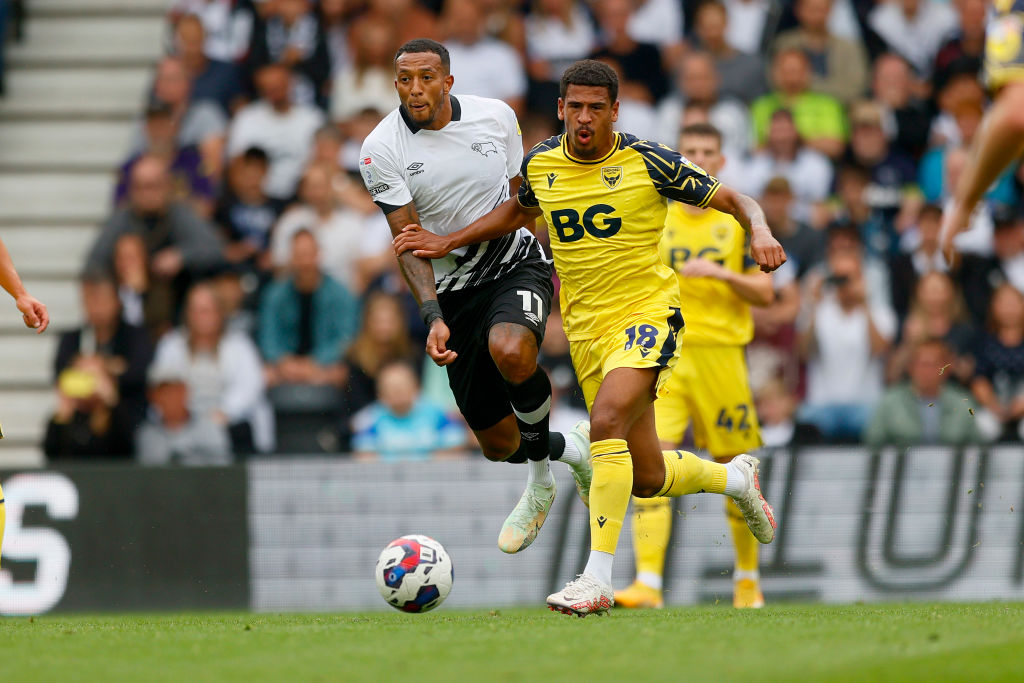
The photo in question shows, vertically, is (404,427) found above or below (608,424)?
below

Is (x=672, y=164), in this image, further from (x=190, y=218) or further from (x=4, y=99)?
(x=4, y=99)

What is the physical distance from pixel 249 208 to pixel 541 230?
10.3ft

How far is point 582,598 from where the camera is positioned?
7188mm

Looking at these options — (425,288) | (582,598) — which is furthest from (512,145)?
(582,598)

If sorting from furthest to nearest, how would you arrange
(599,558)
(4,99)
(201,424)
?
(4,99)
(201,424)
(599,558)

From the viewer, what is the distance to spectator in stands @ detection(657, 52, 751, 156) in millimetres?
13344

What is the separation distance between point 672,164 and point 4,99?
1134 centimetres

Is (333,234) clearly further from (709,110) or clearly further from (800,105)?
(800,105)

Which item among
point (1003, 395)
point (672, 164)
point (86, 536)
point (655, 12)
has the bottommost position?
point (86, 536)

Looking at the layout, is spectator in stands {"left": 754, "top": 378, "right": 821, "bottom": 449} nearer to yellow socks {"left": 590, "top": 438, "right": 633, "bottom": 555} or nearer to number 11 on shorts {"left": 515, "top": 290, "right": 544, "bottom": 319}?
number 11 on shorts {"left": 515, "top": 290, "right": 544, "bottom": 319}

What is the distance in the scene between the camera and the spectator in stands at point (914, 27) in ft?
47.5

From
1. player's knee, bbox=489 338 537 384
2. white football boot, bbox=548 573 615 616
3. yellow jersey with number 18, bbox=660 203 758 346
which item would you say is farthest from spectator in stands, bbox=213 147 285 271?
white football boot, bbox=548 573 615 616

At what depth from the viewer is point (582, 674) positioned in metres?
5.25

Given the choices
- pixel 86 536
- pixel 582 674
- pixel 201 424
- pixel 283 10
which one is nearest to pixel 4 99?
pixel 283 10
